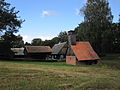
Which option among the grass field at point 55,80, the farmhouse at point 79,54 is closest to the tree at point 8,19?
the farmhouse at point 79,54

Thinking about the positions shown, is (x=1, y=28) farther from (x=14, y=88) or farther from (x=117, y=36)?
(x=14, y=88)

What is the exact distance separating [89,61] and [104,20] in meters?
15.4

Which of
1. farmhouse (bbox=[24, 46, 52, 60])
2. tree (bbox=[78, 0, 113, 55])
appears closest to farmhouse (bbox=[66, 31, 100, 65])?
tree (bbox=[78, 0, 113, 55])

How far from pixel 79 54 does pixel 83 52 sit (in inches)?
61.5

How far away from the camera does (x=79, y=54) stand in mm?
45438

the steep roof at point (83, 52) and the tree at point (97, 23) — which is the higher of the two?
the tree at point (97, 23)

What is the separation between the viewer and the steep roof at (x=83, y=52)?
45.0 meters

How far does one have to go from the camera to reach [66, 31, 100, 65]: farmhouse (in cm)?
4455

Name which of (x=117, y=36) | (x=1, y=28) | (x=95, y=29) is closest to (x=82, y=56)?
(x=95, y=29)

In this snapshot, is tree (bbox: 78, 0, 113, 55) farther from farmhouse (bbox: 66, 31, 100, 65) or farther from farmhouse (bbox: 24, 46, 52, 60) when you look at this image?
farmhouse (bbox: 24, 46, 52, 60)

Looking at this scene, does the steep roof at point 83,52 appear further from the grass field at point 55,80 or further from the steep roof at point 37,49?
the steep roof at point 37,49

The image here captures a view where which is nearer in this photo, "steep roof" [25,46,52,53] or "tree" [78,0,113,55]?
"tree" [78,0,113,55]

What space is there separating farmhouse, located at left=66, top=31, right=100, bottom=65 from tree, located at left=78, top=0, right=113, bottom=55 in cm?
689

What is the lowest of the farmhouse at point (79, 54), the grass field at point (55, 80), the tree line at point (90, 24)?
the grass field at point (55, 80)
